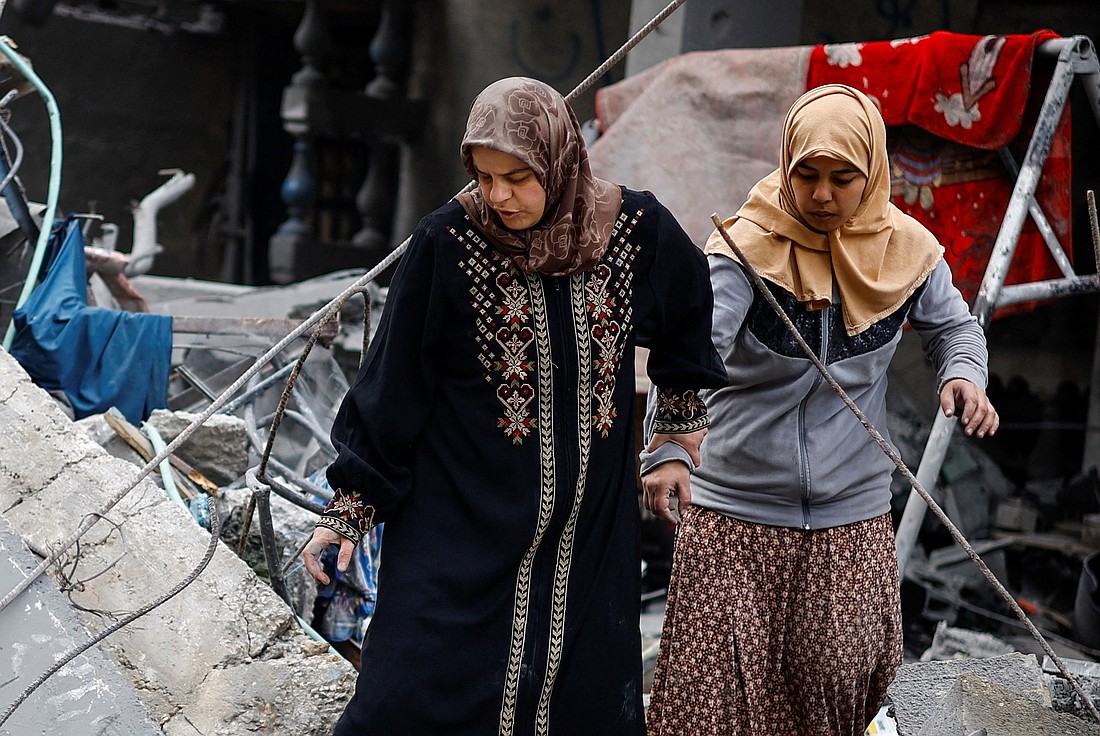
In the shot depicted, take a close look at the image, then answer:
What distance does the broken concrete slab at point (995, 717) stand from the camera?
8.41 feet

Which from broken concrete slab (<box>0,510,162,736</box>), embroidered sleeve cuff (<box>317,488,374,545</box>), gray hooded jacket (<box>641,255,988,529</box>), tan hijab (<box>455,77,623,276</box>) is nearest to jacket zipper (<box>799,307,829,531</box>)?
gray hooded jacket (<box>641,255,988,529</box>)

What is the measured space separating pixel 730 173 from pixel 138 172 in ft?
26.1

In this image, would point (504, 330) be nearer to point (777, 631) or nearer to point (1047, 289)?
point (777, 631)

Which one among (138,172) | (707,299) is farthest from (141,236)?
(707,299)

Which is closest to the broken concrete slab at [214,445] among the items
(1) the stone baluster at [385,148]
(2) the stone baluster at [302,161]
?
(2) the stone baluster at [302,161]

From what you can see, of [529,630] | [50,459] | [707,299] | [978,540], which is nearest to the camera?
[529,630]

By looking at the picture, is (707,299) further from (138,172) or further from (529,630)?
(138,172)

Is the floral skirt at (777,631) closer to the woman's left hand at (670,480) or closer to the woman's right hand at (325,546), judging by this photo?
the woman's left hand at (670,480)

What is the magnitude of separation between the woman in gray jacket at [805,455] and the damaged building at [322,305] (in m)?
0.20

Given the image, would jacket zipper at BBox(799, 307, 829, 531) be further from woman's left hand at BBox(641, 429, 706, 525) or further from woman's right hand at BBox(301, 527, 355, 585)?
woman's right hand at BBox(301, 527, 355, 585)

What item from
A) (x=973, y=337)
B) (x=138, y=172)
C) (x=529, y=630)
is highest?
(x=973, y=337)

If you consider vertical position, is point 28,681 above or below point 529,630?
below

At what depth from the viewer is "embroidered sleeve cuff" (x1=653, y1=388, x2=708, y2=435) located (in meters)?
2.49

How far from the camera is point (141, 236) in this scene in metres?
7.36
